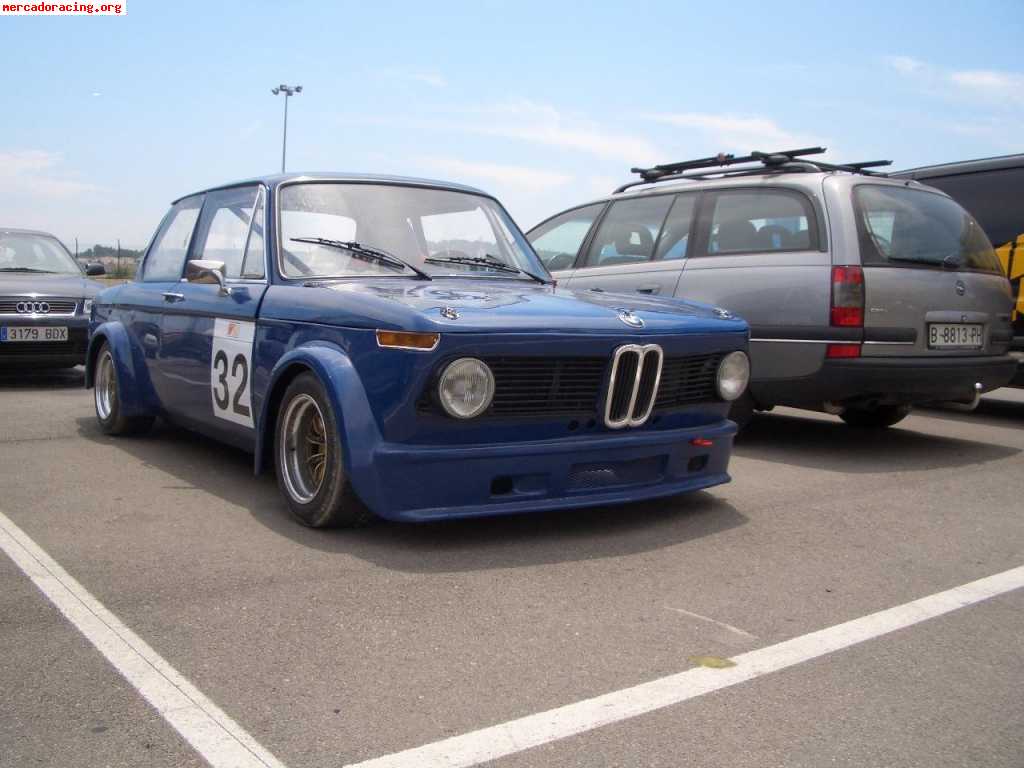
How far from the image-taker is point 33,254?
425 inches

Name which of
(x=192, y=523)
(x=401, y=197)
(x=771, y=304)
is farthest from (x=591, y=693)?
(x=771, y=304)

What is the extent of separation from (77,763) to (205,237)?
13.7ft

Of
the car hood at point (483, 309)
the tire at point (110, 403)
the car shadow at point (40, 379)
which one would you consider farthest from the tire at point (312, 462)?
the car shadow at point (40, 379)

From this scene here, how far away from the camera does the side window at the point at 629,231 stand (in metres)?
7.50

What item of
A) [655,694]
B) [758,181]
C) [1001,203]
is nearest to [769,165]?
[758,181]

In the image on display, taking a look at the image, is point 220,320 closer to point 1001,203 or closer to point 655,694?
point 655,694

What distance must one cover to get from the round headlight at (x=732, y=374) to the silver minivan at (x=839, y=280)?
58.5 inches

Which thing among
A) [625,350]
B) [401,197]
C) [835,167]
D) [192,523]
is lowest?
[192,523]

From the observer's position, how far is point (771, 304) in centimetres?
646

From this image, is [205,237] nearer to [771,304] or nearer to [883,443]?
→ [771,304]

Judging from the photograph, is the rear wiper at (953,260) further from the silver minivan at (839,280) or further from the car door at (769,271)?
the car door at (769,271)

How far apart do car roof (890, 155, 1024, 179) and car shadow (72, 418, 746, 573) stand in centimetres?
486

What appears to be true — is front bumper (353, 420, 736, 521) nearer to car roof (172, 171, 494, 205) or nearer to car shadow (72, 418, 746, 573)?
car shadow (72, 418, 746, 573)

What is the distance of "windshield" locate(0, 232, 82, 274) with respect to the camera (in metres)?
10.6
